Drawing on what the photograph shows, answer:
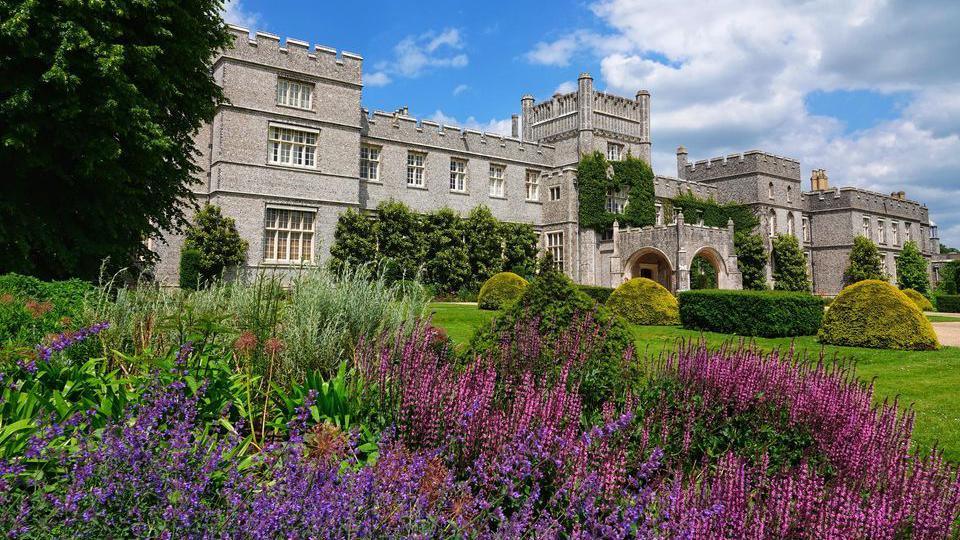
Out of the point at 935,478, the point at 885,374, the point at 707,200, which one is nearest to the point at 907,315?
the point at 885,374

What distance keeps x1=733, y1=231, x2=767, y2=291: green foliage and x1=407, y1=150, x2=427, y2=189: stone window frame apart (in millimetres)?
17882

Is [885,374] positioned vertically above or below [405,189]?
below

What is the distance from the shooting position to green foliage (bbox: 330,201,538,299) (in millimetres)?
20859

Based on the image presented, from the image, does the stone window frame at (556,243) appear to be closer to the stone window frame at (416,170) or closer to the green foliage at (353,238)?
the stone window frame at (416,170)

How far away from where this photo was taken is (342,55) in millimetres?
20828

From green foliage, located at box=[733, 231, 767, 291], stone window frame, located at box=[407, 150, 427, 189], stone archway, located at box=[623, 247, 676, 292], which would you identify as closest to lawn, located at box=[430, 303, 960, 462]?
stone window frame, located at box=[407, 150, 427, 189]

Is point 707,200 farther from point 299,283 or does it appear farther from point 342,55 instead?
point 299,283

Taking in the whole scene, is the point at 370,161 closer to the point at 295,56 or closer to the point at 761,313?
the point at 295,56

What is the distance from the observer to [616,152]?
29969mm

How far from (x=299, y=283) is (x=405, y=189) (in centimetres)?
1834

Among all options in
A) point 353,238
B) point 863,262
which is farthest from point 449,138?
point 863,262

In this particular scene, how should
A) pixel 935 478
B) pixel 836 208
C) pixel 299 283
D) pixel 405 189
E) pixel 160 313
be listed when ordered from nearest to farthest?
pixel 935 478 < pixel 160 313 < pixel 299 283 < pixel 405 189 < pixel 836 208

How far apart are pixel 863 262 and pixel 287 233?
109 ft

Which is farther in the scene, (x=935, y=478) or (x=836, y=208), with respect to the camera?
(x=836, y=208)
